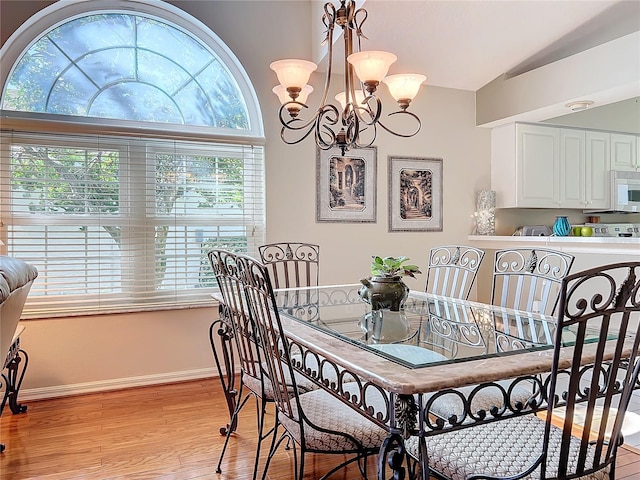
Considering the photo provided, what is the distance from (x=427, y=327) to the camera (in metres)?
1.94

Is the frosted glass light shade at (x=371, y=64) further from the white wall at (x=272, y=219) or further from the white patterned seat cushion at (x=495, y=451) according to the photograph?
the white wall at (x=272, y=219)

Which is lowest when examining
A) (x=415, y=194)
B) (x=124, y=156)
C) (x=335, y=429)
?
(x=335, y=429)

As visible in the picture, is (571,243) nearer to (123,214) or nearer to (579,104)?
(579,104)

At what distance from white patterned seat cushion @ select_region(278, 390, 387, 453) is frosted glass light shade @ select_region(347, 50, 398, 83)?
1.42 meters

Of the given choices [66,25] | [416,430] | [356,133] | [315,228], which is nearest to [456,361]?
[416,430]

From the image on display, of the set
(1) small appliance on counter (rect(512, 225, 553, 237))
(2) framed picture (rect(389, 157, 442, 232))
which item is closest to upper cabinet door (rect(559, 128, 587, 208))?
(1) small appliance on counter (rect(512, 225, 553, 237))

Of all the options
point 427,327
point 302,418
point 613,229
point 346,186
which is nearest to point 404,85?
point 427,327

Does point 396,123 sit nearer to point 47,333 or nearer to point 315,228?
point 315,228

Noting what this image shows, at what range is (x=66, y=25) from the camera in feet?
11.1

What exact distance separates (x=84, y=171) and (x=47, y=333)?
114 centimetres

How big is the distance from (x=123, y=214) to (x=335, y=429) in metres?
2.44

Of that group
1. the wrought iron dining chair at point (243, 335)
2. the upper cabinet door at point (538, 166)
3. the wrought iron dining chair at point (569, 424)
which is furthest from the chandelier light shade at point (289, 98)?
the upper cabinet door at point (538, 166)

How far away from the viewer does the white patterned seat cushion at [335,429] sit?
164 centimetres

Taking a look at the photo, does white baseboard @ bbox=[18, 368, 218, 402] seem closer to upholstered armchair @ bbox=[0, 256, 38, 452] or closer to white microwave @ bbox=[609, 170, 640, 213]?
upholstered armchair @ bbox=[0, 256, 38, 452]
